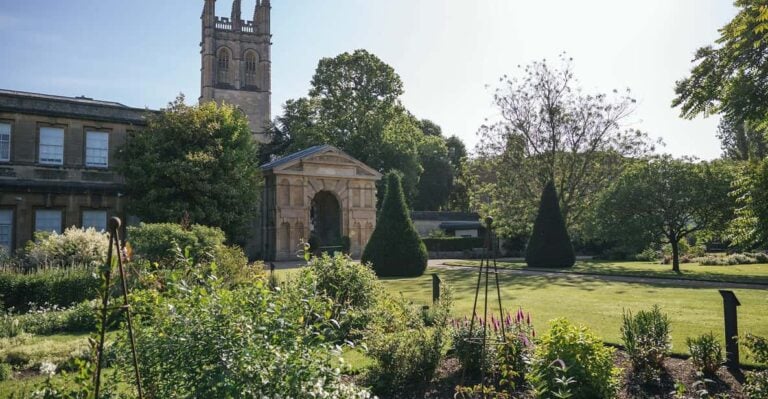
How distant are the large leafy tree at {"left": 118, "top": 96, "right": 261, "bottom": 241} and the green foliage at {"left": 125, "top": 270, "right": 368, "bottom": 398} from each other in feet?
68.1

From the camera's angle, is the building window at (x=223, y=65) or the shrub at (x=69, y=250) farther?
the building window at (x=223, y=65)

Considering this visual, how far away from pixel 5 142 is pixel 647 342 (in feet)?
93.7

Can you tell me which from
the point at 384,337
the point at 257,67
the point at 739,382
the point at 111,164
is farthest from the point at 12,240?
the point at 257,67

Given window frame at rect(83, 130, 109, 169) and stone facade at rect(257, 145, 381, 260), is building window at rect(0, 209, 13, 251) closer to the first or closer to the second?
window frame at rect(83, 130, 109, 169)

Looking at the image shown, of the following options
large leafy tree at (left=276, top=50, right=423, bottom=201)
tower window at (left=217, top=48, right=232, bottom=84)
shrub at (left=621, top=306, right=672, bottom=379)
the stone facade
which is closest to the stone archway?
the stone facade

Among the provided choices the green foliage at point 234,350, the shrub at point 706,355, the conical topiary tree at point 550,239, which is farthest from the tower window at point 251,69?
the green foliage at point 234,350

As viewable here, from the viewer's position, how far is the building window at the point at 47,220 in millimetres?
24766

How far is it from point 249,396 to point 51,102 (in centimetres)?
2784

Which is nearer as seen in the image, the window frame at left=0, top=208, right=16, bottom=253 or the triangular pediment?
the window frame at left=0, top=208, right=16, bottom=253

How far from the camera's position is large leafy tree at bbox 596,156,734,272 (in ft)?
75.5

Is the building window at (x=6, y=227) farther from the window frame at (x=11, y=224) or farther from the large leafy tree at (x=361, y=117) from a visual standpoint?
the large leafy tree at (x=361, y=117)

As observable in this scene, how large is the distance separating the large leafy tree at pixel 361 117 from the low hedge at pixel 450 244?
5222mm

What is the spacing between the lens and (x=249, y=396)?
3.49 meters

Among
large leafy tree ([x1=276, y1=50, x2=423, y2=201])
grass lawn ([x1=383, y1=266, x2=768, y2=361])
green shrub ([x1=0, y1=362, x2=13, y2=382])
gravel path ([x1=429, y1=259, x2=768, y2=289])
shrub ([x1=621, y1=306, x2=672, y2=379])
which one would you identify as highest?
large leafy tree ([x1=276, y1=50, x2=423, y2=201])
